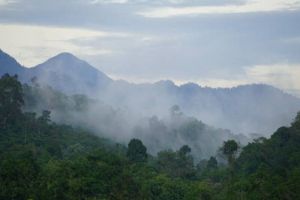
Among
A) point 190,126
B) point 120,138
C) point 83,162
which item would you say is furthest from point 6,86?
point 190,126

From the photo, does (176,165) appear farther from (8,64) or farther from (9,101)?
(8,64)

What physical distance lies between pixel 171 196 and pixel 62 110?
56.3 m

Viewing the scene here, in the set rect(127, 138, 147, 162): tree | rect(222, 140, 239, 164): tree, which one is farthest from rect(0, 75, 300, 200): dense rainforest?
rect(222, 140, 239, 164): tree

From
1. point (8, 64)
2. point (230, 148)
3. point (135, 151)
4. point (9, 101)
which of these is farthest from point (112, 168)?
point (8, 64)

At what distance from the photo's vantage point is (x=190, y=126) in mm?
115625

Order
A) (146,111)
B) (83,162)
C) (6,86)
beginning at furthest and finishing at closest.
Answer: (146,111) < (6,86) < (83,162)

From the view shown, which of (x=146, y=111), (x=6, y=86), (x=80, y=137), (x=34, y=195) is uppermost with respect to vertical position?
(x=146, y=111)

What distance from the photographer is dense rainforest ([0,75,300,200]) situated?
111 ft

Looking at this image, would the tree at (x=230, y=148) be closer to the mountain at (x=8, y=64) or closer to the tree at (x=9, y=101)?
the tree at (x=9, y=101)

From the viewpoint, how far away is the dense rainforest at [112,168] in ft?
111

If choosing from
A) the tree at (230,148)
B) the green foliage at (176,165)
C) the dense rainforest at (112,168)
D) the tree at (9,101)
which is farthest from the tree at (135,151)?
the tree at (9,101)

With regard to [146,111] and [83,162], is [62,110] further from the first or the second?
[146,111]

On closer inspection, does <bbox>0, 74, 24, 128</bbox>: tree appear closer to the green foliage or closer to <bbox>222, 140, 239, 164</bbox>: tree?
the green foliage

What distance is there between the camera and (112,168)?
37906 millimetres
